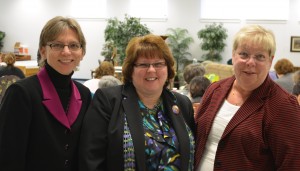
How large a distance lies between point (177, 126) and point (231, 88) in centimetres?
44

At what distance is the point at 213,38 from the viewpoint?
1176 cm

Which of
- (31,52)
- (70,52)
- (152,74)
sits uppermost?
(70,52)

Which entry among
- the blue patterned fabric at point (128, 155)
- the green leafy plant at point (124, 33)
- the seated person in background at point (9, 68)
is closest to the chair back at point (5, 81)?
the seated person in background at point (9, 68)

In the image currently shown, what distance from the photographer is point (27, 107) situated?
5.43ft

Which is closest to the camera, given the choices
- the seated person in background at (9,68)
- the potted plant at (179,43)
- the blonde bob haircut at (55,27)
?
the blonde bob haircut at (55,27)

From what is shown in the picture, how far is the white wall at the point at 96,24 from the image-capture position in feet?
38.3

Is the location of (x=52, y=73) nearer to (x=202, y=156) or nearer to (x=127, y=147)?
(x=127, y=147)

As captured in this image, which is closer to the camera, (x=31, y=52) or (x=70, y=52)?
(x=70, y=52)

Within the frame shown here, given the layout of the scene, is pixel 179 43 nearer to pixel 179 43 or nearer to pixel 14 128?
pixel 179 43

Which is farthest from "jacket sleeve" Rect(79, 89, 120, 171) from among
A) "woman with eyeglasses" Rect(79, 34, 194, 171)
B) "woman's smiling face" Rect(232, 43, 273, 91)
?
"woman's smiling face" Rect(232, 43, 273, 91)

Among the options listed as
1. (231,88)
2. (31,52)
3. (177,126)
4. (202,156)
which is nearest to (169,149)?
(177,126)

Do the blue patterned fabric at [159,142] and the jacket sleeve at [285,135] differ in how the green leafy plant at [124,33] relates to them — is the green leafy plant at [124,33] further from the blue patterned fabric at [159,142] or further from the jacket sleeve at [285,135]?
the jacket sleeve at [285,135]

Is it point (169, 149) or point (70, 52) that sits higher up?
point (70, 52)

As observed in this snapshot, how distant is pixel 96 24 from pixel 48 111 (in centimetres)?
1256
